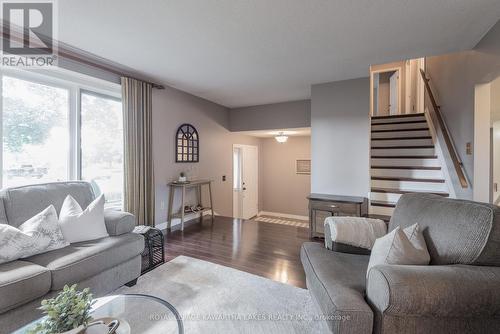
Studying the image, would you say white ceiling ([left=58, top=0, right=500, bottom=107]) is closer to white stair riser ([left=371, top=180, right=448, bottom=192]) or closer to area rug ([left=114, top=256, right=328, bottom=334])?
white stair riser ([left=371, top=180, right=448, bottom=192])

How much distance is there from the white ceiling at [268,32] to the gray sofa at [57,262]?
1.66 metres

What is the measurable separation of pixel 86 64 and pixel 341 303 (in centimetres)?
361

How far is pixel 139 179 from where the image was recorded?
3447mm

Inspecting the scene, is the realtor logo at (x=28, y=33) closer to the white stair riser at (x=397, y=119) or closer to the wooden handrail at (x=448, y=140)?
the wooden handrail at (x=448, y=140)

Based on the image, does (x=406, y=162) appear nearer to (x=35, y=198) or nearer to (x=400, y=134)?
(x=400, y=134)

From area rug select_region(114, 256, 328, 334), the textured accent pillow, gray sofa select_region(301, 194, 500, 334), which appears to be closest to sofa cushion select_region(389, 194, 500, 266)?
gray sofa select_region(301, 194, 500, 334)

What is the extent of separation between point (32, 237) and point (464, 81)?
194 inches

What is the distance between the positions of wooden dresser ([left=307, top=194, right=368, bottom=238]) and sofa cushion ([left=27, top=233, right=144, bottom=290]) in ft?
8.09

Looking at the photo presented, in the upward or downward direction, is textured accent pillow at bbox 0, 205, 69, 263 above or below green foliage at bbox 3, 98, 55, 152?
below

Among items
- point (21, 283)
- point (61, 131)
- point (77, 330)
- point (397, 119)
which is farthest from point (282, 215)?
point (77, 330)

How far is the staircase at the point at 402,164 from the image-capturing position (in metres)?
3.63

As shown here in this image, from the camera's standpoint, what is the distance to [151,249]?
256cm

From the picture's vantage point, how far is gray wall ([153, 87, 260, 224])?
12.9ft

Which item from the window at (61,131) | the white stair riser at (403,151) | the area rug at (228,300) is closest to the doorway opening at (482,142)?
the white stair riser at (403,151)
